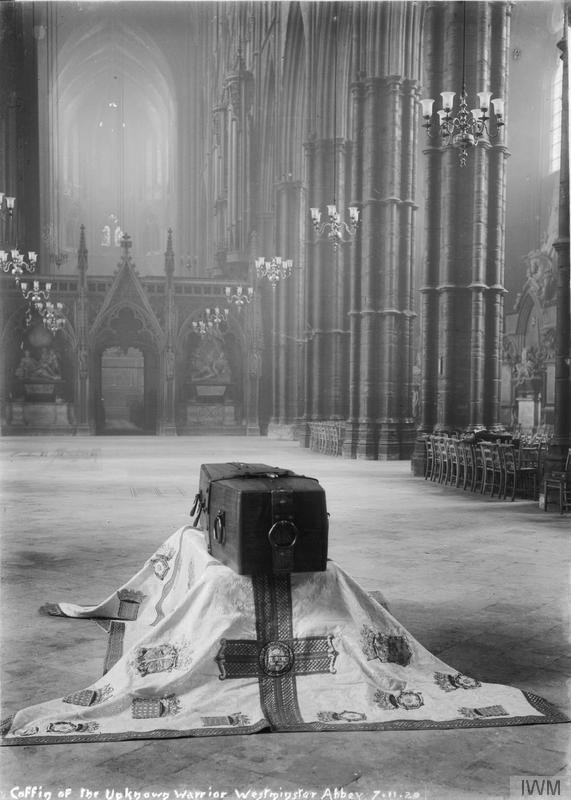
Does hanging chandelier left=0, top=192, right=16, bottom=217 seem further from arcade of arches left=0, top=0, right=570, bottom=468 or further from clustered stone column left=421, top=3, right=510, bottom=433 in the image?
clustered stone column left=421, top=3, right=510, bottom=433

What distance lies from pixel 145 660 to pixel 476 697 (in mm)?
1624

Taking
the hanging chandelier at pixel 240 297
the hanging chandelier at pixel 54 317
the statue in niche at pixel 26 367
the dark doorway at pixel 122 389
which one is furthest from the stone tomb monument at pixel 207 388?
the statue in niche at pixel 26 367

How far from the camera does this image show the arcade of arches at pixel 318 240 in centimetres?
1678

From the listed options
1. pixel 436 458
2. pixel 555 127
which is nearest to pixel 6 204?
pixel 436 458

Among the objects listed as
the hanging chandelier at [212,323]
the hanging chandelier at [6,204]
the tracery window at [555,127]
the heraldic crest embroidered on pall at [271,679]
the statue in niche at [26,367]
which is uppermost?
the tracery window at [555,127]

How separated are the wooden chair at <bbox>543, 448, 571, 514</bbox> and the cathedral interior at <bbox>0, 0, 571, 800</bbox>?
14 centimetres

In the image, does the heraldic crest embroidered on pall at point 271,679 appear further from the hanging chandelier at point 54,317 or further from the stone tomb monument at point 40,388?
the stone tomb monument at point 40,388

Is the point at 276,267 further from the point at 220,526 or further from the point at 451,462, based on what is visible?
the point at 220,526

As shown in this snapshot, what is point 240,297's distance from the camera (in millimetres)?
31969

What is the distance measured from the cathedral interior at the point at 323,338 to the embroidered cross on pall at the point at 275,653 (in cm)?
41

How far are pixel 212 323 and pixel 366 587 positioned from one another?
26.4 meters

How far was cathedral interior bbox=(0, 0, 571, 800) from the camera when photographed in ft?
15.1

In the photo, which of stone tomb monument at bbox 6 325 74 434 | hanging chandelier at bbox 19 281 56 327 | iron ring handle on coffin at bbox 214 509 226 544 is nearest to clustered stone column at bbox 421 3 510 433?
iron ring handle on coffin at bbox 214 509 226 544

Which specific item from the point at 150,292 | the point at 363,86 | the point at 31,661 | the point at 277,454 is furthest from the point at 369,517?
the point at 150,292
